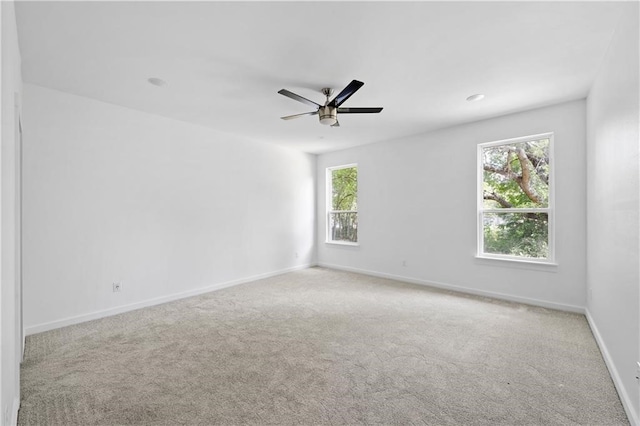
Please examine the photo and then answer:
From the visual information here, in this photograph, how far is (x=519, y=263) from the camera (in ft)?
13.1

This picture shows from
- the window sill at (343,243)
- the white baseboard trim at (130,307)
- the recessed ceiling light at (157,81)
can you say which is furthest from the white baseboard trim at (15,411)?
the window sill at (343,243)

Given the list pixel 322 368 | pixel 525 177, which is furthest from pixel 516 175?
pixel 322 368

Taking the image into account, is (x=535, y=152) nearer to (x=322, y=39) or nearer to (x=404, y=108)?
(x=404, y=108)

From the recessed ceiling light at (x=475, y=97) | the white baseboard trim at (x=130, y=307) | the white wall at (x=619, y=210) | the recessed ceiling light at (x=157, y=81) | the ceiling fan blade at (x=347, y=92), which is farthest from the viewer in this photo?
the recessed ceiling light at (x=475, y=97)

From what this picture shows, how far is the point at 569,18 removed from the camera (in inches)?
82.0

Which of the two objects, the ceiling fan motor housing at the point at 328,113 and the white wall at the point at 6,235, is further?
the ceiling fan motor housing at the point at 328,113

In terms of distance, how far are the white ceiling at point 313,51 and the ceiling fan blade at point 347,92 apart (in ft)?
0.70

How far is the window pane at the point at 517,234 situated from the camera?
154 inches

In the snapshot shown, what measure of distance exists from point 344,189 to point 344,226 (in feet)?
2.65

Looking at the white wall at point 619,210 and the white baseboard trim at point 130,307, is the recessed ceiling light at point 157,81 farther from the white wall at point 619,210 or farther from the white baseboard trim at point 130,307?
the white wall at point 619,210

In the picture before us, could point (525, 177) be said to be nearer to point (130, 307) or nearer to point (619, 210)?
point (619, 210)

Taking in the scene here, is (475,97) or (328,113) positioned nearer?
(328,113)

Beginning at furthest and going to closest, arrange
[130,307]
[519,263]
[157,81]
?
[519,263]
[130,307]
[157,81]

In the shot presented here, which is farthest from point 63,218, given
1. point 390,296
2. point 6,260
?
point 390,296
